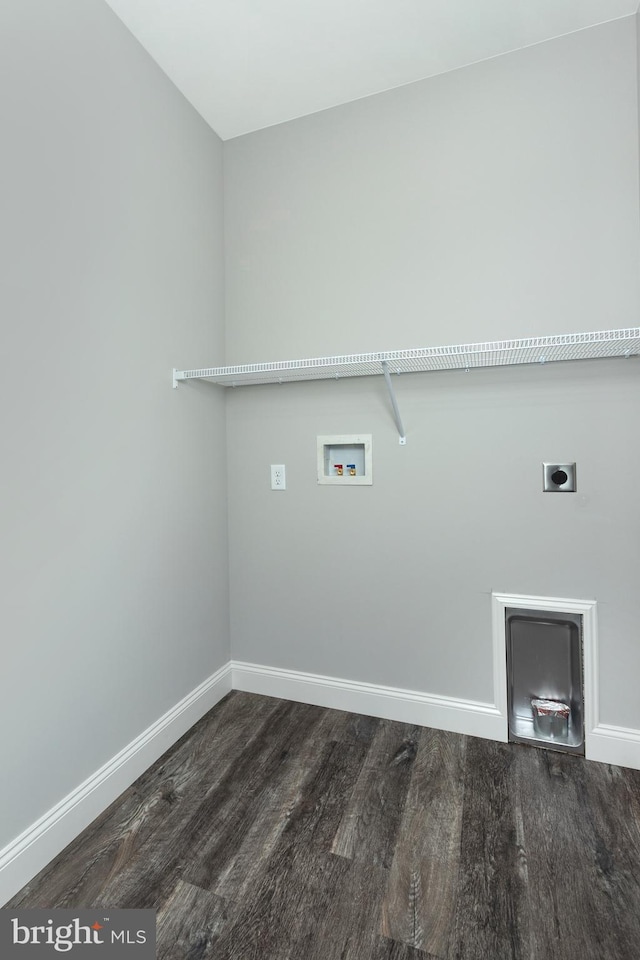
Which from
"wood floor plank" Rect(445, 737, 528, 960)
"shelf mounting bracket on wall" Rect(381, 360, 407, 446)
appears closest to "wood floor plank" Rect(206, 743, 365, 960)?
"wood floor plank" Rect(445, 737, 528, 960)

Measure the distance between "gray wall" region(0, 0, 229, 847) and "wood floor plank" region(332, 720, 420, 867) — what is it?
2.61ft

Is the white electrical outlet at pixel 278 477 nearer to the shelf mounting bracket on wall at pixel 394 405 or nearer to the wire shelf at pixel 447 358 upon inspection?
the wire shelf at pixel 447 358

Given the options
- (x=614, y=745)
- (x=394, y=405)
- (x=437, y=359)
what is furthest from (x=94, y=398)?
(x=614, y=745)

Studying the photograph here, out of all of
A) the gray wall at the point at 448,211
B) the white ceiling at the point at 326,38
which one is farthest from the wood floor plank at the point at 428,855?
the white ceiling at the point at 326,38

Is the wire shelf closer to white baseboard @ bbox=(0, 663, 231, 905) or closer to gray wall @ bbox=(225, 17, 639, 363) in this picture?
gray wall @ bbox=(225, 17, 639, 363)

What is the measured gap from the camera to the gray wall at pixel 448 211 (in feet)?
5.26

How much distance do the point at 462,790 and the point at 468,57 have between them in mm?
2633

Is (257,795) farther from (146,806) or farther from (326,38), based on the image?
(326,38)

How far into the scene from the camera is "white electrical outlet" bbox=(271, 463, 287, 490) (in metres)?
2.10

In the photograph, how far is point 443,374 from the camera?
182 cm

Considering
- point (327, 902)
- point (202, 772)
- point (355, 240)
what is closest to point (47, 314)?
point (355, 240)

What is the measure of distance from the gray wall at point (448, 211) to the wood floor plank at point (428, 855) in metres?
1.60

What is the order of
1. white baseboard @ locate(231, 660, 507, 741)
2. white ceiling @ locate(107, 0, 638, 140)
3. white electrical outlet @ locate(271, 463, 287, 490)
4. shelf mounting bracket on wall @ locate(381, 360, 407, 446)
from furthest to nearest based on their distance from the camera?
white electrical outlet @ locate(271, 463, 287, 490) < white baseboard @ locate(231, 660, 507, 741) < shelf mounting bracket on wall @ locate(381, 360, 407, 446) < white ceiling @ locate(107, 0, 638, 140)

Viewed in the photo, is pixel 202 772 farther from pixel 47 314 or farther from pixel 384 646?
pixel 47 314
